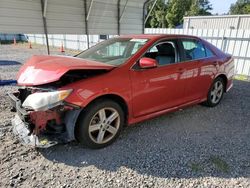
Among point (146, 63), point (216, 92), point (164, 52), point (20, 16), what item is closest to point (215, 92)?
point (216, 92)

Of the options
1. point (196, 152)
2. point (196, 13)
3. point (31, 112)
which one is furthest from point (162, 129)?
point (196, 13)

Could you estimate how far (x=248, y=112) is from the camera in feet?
15.5

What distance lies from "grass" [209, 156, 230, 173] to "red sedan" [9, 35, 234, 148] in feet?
3.76

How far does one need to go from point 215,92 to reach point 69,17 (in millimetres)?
4597

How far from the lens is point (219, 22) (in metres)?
18.8

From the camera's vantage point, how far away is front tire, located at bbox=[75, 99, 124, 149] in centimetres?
295

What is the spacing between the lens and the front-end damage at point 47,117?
2701 mm

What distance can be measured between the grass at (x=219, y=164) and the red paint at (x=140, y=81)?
1.14 m

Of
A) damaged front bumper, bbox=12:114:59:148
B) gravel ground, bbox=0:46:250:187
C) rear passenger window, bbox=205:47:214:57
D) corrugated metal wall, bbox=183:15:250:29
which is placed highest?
corrugated metal wall, bbox=183:15:250:29

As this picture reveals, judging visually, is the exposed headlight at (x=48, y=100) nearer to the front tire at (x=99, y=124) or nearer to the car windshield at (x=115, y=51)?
the front tire at (x=99, y=124)

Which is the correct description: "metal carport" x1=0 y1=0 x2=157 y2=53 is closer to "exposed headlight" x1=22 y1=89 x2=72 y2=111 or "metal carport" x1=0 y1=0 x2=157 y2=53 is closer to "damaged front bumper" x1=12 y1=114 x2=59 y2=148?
"damaged front bumper" x1=12 y1=114 x2=59 y2=148

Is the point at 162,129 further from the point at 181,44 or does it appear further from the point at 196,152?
the point at 181,44

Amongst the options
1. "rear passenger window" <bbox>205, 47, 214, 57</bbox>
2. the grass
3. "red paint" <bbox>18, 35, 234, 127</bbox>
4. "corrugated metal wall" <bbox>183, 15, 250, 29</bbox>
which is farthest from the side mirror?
"corrugated metal wall" <bbox>183, 15, 250, 29</bbox>

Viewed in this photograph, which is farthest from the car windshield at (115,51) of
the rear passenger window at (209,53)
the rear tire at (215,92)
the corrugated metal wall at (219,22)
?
the corrugated metal wall at (219,22)
